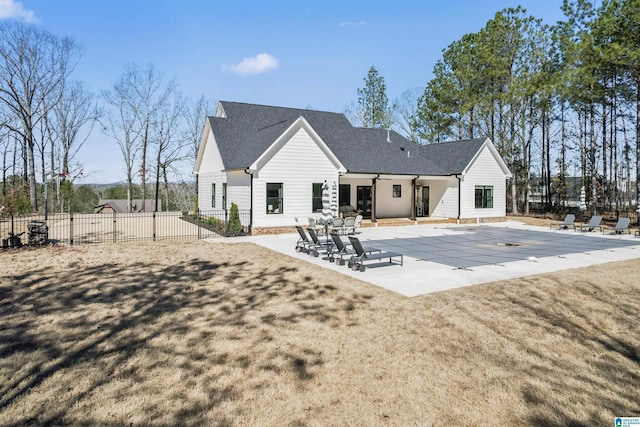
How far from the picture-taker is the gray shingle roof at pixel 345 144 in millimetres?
24250

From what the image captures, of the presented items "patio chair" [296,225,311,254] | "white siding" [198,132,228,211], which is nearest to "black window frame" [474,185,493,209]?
"patio chair" [296,225,311,254]

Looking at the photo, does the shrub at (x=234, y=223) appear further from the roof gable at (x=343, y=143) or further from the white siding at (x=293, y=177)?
the roof gable at (x=343, y=143)

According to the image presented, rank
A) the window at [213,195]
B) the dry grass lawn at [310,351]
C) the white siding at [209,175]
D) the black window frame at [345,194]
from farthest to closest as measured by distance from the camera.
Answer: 1. the black window frame at [345,194]
2. the window at [213,195]
3. the white siding at [209,175]
4. the dry grass lawn at [310,351]

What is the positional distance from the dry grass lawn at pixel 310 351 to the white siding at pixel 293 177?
33.1 ft

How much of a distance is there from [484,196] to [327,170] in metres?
13.5

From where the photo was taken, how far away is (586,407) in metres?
4.60

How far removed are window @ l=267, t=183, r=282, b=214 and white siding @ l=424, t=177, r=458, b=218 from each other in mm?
13748

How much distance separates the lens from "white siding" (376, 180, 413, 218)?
1105 inches

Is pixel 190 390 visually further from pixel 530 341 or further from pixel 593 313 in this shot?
pixel 593 313

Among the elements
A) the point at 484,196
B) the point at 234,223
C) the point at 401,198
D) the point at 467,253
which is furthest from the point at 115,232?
the point at 484,196

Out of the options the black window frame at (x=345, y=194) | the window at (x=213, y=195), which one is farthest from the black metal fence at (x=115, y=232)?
the black window frame at (x=345, y=194)

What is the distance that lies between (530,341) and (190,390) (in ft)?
17.7

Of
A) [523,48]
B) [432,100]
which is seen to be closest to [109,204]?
[432,100]

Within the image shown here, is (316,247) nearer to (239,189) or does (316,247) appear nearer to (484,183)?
(239,189)
